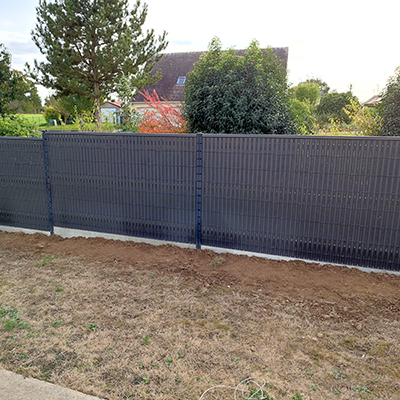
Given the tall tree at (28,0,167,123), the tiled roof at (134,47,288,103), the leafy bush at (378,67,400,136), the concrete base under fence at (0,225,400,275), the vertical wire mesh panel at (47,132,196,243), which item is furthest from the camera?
the tiled roof at (134,47,288,103)

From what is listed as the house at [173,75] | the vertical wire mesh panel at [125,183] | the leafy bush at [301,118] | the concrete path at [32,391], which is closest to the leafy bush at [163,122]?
the leafy bush at [301,118]

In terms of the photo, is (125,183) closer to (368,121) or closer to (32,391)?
(32,391)

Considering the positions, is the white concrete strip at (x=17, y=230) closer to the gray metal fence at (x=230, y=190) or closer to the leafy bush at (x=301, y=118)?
the gray metal fence at (x=230, y=190)

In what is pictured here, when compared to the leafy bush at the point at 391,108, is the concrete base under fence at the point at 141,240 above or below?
below

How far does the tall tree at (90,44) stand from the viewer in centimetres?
1978

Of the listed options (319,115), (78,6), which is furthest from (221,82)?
(319,115)

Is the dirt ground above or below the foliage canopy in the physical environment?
below

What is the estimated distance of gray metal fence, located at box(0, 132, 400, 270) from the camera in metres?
3.98

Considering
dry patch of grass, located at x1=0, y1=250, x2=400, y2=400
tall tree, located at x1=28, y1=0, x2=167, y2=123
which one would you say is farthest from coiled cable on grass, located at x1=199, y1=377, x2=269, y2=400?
tall tree, located at x1=28, y1=0, x2=167, y2=123

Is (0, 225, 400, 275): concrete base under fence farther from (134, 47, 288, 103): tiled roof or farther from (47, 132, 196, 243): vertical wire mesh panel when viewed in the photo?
(134, 47, 288, 103): tiled roof

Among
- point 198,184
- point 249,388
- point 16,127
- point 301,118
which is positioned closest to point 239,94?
point 198,184

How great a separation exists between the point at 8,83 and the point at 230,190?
8.39m

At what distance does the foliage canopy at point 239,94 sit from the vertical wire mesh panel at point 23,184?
295cm

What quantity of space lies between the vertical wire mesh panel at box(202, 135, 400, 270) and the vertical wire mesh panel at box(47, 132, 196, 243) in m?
0.42
